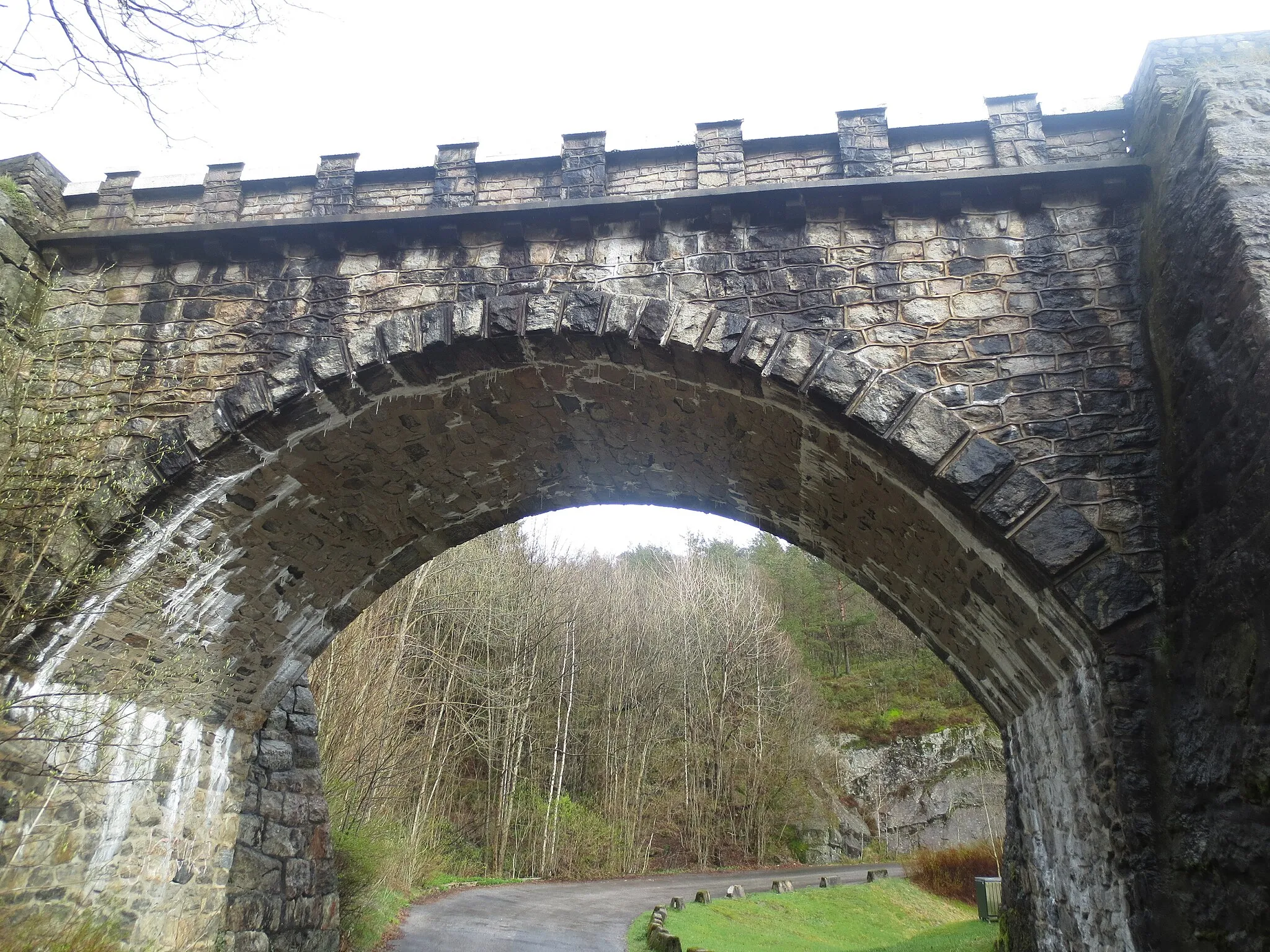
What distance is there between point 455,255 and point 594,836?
50.0 feet

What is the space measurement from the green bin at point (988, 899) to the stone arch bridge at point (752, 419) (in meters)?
5.03

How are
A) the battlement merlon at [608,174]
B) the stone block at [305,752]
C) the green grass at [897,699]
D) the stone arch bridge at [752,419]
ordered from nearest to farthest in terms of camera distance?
the stone arch bridge at [752,419], the battlement merlon at [608,174], the stone block at [305,752], the green grass at [897,699]

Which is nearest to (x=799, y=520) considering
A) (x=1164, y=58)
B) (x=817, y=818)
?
(x=1164, y=58)

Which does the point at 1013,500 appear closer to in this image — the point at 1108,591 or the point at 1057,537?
the point at 1057,537

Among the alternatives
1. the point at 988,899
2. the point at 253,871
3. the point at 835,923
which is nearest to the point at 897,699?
the point at 835,923

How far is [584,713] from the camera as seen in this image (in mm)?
19641

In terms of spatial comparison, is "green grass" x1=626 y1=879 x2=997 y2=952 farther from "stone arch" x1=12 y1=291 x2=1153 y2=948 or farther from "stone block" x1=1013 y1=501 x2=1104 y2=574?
"stone block" x1=1013 y1=501 x2=1104 y2=574

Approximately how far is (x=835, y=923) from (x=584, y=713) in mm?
8605

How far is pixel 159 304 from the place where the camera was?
5512mm

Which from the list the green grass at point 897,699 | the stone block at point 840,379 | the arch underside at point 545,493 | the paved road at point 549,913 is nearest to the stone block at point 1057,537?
the arch underside at point 545,493

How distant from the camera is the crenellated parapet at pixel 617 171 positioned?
16.1 feet

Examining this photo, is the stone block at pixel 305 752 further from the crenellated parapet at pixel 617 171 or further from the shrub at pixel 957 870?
the shrub at pixel 957 870

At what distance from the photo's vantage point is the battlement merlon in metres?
4.89

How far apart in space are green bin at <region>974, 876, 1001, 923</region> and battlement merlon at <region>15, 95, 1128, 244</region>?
7.93 metres
